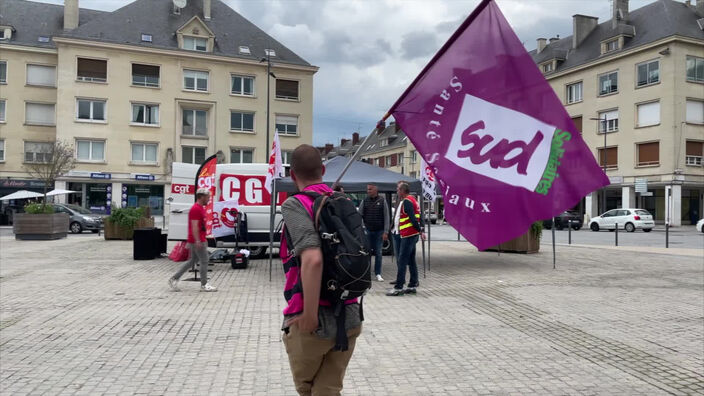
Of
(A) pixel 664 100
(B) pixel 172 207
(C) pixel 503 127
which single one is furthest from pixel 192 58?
(C) pixel 503 127

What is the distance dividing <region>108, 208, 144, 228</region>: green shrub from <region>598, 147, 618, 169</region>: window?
39.5 meters

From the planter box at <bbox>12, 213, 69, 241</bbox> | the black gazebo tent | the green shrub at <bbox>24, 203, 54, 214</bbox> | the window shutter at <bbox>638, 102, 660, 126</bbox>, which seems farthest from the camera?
the window shutter at <bbox>638, 102, 660, 126</bbox>

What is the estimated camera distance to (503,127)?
512 centimetres

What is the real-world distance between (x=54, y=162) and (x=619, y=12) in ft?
159

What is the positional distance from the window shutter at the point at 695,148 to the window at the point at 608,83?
765cm

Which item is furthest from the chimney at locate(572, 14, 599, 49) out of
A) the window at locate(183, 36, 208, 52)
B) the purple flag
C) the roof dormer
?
the purple flag

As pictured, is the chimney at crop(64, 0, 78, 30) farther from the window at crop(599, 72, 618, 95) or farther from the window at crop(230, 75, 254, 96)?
the window at crop(599, 72, 618, 95)

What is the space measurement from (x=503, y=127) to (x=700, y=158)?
45826 mm

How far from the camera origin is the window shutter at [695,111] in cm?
4231

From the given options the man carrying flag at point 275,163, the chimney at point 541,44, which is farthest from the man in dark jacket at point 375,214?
the chimney at point 541,44

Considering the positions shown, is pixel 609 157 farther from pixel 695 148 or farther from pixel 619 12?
pixel 619 12

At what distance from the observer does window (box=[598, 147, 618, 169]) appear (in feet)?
154

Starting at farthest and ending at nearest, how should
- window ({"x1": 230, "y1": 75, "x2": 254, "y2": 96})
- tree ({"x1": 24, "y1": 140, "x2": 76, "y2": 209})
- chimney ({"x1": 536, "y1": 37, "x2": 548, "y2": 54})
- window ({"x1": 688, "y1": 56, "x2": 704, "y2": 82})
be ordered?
chimney ({"x1": 536, "y1": 37, "x2": 548, "y2": 54})
window ({"x1": 230, "y1": 75, "x2": 254, "y2": 96})
window ({"x1": 688, "y1": 56, "x2": 704, "y2": 82})
tree ({"x1": 24, "y1": 140, "x2": 76, "y2": 209})

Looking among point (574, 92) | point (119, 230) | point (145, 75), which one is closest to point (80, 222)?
point (119, 230)
